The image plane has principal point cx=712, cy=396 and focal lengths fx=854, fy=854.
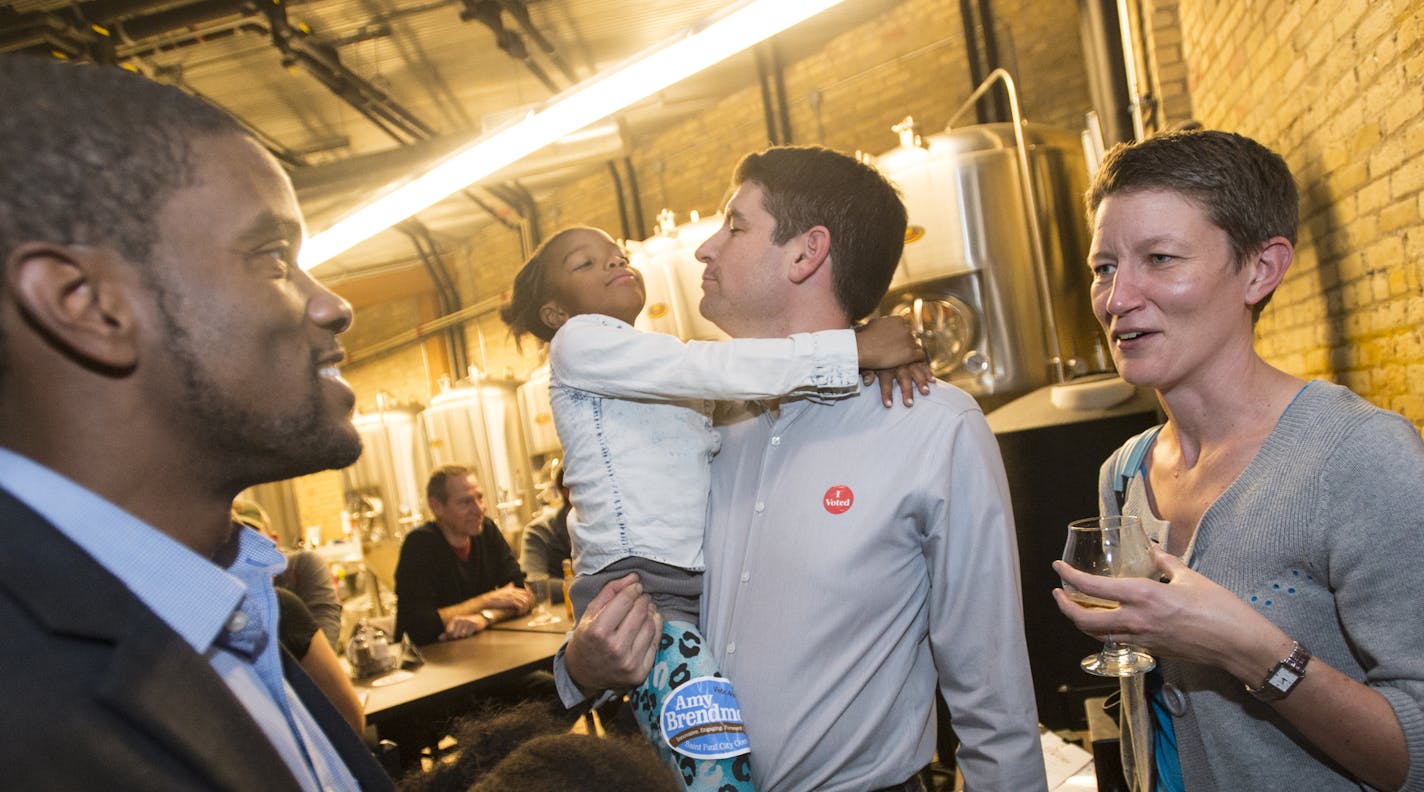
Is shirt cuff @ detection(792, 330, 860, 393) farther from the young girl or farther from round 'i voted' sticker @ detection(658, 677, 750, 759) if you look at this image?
round 'i voted' sticker @ detection(658, 677, 750, 759)

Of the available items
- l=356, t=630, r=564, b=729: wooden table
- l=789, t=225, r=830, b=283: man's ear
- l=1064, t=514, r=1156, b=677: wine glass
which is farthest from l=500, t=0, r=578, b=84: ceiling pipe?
l=1064, t=514, r=1156, b=677: wine glass

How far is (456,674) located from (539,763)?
124 inches

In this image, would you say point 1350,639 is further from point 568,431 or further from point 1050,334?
point 1050,334

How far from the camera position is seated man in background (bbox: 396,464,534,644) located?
4.69m

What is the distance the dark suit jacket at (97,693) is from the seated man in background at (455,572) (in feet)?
13.6

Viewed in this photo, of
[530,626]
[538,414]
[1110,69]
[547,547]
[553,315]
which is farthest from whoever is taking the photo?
[538,414]

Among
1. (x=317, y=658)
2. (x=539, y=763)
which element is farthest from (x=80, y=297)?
(x=317, y=658)

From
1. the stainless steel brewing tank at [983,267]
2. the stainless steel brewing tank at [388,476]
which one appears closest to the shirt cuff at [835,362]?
the stainless steel brewing tank at [983,267]

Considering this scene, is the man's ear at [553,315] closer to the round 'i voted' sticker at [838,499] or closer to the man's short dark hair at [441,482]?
the round 'i voted' sticker at [838,499]

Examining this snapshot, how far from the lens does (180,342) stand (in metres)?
0.84

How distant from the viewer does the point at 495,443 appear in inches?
361

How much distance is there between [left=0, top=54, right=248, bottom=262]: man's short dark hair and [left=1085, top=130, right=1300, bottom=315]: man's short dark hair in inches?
58.0

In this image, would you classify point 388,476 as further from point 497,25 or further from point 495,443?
point 497,25

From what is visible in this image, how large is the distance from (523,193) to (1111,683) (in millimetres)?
8691
